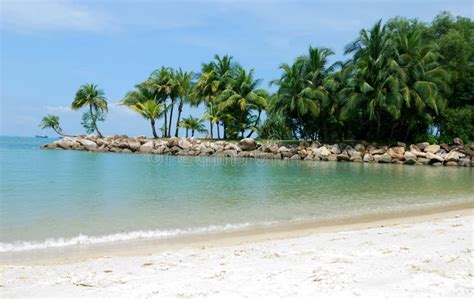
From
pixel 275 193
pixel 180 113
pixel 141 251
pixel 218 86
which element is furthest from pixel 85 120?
pixel 141 251

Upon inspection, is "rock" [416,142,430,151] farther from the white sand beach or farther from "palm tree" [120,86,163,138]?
the white sand beach

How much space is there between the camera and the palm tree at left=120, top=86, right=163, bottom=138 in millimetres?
45500

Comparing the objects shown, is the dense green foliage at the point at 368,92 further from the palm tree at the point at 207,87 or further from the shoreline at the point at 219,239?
the shoreline at the point at 219,239

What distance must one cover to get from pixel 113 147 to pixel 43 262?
3521 centimetres

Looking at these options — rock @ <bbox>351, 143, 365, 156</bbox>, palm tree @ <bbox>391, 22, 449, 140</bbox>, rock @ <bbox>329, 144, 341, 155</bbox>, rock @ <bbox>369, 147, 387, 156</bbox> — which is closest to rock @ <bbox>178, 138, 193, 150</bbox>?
rock @ <bbox>329, 144, 341, 155</bbox>

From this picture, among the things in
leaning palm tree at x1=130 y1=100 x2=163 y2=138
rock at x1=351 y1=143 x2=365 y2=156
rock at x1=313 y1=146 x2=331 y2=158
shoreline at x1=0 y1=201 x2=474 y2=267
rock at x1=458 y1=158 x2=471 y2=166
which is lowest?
shoreline at x1=0 y1=201 x2=474 y2=267

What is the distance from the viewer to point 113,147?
4025 centimetres

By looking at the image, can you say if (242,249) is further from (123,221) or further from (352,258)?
(123,221)

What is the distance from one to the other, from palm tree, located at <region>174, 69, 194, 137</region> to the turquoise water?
28.9m

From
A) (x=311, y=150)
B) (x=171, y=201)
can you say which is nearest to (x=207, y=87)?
(x=311, y=150)

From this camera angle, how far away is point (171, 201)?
38.4 ft

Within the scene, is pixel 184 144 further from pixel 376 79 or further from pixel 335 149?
pixel 376 79

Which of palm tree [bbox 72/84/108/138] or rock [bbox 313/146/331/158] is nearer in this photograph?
rock [bbox 313/146/331/158]

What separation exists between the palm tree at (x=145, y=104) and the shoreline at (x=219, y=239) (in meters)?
37.1
